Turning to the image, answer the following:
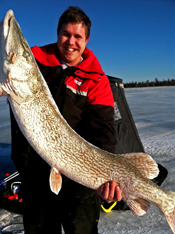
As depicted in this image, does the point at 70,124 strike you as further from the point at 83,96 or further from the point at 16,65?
the point at 16,65

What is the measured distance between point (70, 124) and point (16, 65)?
2.31ft

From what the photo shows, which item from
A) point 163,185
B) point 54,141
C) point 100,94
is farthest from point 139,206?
point 163,185

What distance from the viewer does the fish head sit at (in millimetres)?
1447

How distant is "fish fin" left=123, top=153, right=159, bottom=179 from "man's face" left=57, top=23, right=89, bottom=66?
1.07 meters

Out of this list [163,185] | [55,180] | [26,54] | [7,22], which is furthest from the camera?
[163,185]

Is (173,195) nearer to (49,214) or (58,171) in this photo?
(58,171)

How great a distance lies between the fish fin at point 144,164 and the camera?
1817mm

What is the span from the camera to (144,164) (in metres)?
1.83

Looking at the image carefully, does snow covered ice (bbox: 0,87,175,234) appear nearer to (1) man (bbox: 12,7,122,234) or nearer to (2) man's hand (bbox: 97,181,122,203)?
(1) man (bbox: 12,7,122,234)

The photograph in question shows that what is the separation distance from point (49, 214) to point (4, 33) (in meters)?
1.61

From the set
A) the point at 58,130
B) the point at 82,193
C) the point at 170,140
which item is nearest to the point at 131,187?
the point at 82,193

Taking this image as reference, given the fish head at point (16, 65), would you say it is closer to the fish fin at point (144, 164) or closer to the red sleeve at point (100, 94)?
the red sleeve at point (100, 94)

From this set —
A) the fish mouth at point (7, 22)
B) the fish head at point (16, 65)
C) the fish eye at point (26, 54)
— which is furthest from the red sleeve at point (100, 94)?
the fish mouth at point (7, 22)

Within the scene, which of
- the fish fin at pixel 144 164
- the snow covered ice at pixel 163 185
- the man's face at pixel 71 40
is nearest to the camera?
the fish fin at pixel 144 164
